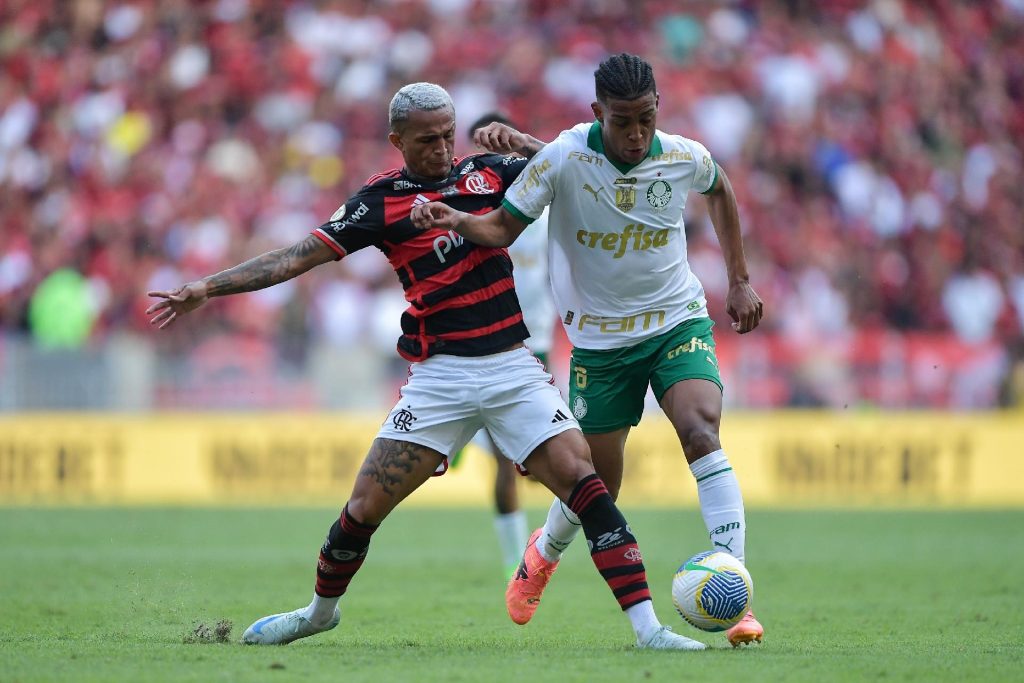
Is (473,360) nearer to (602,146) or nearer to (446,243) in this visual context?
(446,243)

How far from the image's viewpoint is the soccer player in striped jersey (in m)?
6.66

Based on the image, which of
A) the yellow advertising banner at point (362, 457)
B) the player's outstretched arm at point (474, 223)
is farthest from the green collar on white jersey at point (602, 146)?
the yellow advertising banner at point (362, 457)

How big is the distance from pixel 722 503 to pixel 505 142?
2.06 metres

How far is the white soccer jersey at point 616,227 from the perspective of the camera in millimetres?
7078

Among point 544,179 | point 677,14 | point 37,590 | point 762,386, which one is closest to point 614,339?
point 544,179

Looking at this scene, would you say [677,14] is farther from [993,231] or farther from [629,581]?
[629,581]

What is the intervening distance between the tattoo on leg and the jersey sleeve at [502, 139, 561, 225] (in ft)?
3.88

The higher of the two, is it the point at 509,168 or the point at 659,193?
the point at 509,168

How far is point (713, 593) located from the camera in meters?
6.46

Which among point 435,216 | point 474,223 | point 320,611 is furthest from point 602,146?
point 320,611

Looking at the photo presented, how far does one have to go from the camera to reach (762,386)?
18.1m

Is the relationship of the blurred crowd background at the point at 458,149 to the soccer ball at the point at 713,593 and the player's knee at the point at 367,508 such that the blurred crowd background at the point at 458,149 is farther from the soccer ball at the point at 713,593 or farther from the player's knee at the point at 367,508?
the soccer ball at the point at 713,593

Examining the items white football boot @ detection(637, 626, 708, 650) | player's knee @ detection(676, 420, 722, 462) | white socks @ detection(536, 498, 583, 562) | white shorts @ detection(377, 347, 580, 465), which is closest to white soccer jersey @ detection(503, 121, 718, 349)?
player's knee @ detection(676, 420, 722, 462)

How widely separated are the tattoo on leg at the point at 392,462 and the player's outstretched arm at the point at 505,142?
62.1 inches
